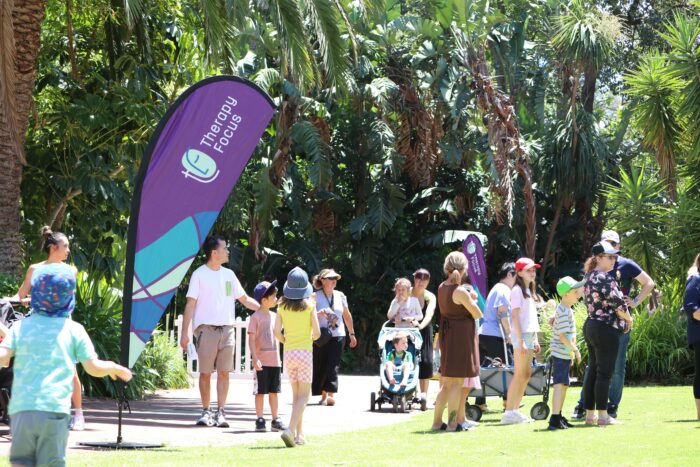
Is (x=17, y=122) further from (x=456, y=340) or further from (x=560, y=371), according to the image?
(x=560, y=371)

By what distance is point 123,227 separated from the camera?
57.8 ft

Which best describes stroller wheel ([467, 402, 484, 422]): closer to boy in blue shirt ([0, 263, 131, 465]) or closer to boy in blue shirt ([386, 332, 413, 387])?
boy in blue shirt ([386, 332, 413, 387])

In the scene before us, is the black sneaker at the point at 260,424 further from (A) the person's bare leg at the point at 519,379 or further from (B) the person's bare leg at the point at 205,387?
(A) the person's bare leg at the point at 519,379

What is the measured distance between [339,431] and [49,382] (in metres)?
6.02

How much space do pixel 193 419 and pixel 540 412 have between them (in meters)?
3.96

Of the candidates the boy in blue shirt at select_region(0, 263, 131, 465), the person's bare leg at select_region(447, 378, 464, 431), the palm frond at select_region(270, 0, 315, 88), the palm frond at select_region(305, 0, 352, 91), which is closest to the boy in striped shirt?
the person's bare leg at select_region(447, 378, 464, 431)

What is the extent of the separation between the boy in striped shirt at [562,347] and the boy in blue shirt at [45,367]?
19.4 feet

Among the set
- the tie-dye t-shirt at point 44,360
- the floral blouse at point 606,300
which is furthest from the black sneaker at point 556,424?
the tie-dye t-shirt at point 44,360

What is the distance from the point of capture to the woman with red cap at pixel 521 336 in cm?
1150

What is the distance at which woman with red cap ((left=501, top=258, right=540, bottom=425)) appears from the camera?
37.7 feet

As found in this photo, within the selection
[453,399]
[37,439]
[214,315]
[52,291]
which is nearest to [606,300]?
[453,399]

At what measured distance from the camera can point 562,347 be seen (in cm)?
1132

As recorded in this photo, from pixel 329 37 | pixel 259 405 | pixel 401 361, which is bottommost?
pixel 259 405

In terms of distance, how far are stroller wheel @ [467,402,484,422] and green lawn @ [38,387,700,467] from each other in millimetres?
470
